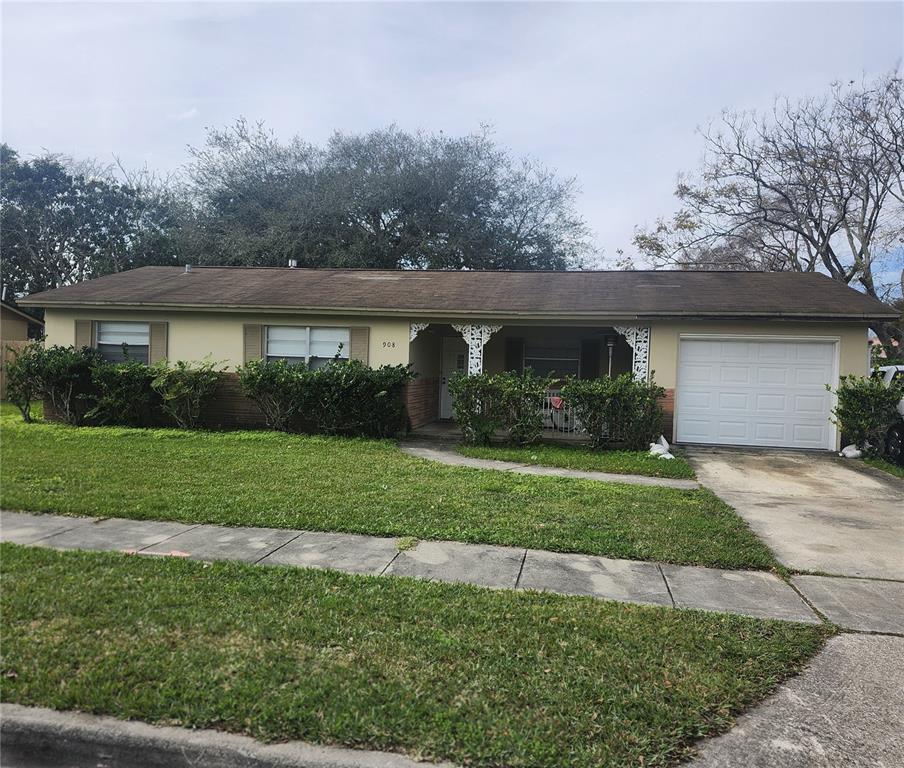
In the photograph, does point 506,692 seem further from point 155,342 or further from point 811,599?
point 155,342

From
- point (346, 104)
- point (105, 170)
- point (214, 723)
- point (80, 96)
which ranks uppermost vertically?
point (105, 170)

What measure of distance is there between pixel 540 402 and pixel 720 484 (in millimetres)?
3486

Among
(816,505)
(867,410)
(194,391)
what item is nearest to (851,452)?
(867,410)

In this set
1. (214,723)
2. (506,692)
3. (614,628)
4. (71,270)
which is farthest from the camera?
(71,270)

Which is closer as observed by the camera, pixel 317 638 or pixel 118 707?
pixel 118 707

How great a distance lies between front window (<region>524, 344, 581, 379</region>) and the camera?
48.3 feet

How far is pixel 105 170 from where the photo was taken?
33.1 metres

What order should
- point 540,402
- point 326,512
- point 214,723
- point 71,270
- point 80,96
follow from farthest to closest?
point 71,270 → point 540,402 → point 80,96 → point 326,512 → point 214,723

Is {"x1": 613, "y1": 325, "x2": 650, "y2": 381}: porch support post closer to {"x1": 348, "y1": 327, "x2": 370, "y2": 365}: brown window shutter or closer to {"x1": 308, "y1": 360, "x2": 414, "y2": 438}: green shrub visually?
{"x1": 308, "y1": 360, "x2": 414, "y2": 438}: green shrub

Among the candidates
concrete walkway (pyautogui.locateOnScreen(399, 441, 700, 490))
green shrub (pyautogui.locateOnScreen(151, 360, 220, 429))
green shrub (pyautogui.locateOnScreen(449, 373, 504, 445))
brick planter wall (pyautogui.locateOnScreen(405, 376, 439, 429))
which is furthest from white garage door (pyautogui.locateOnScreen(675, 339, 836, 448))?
green shrub (pyautogui.locateOnScreen(151, 360, 220, 429))

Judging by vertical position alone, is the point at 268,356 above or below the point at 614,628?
above

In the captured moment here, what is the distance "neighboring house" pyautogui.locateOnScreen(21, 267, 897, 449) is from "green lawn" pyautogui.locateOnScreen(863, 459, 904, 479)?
1.20 metres

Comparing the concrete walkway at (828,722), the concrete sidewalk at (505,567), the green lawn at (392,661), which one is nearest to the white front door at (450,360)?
the concrete sidewalk at (505,567)

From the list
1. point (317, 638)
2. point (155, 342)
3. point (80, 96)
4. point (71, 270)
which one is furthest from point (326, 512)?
point (71, 270)
